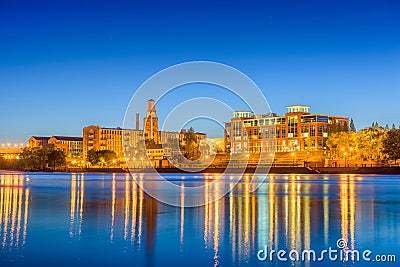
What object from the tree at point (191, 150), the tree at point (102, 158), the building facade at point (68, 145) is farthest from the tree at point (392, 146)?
the building facade at point (68, 145)

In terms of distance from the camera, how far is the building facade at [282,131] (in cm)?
14062

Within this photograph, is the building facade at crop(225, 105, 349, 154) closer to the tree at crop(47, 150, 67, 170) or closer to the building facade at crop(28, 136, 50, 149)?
the tree at crop(47, 150, 67, 170)

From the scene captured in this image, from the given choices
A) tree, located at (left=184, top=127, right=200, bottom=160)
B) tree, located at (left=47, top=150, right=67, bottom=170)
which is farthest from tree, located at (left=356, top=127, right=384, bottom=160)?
tree, located at (left=47, top=150, right=67, bottom=170)

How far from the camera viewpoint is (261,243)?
40.2 ft

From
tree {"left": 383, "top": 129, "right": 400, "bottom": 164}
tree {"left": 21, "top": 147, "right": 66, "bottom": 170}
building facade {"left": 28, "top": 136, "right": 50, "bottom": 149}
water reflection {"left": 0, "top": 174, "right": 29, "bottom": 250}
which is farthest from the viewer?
building facade {"left": 28, "top": 136, "right": 50, "bottom": 149}

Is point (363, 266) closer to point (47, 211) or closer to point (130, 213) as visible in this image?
point (130, 213)

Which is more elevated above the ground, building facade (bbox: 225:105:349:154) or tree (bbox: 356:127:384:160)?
building facade (bbox: 225:105:349:154)

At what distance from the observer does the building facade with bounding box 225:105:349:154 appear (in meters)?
141

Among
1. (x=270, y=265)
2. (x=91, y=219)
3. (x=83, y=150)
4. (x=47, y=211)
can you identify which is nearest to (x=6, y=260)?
(x=270, y=265)

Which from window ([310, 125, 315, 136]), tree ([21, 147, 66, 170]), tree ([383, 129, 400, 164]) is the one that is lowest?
tree ([21, 147, 66, 170])

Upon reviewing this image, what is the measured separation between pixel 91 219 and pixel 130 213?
2109 millimetres

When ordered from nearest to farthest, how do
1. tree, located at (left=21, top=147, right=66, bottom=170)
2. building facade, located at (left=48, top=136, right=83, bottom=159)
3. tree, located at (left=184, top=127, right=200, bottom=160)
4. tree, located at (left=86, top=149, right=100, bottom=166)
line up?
tree, located at (left=21, top=147, right=66, bottom=170), tree, located at (left=86, top=149, right=100, bottom=166), tree, located at (left=184, top=127, right=200, bottom=160), building facade, located at (left=48, top=136, right=83, bottom=159)

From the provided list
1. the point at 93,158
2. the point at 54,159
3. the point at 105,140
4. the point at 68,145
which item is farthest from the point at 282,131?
the point at 68,145

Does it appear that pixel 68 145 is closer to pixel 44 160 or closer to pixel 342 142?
pixel 44 160
